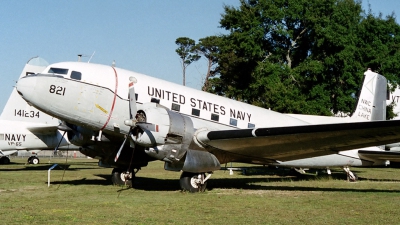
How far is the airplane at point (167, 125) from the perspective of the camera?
13211mm

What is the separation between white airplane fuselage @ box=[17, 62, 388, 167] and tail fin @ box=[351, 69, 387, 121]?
A: 820 centimetres

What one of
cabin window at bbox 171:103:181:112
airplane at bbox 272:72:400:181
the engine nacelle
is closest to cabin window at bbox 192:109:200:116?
cabin window at bbox 171:103:181:112

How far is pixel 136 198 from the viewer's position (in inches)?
499

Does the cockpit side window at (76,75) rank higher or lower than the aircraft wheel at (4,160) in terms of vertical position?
higher

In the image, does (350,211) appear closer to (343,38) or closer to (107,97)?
(107,97)

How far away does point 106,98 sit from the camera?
45.3 ft

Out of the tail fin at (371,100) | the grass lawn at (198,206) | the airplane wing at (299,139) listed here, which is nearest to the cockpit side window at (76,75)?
the grass lawn at (198,206)

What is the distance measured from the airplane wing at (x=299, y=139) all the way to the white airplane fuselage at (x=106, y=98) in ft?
2.57

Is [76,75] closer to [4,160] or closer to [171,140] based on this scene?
[171,140]

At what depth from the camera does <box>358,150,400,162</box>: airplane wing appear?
17.8 meters

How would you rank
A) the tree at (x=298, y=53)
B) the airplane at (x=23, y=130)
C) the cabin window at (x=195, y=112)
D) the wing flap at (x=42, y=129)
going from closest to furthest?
the cabin window at (x=195, y=112), the wing flap at (x=42, y=129), the airplane at (x=23, y=130), the tree at (x=298, y=53)

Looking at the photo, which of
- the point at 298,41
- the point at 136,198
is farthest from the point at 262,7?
the point at 136,198

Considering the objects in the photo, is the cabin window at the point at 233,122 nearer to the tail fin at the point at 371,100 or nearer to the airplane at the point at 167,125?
the airplane at the point at 167,125

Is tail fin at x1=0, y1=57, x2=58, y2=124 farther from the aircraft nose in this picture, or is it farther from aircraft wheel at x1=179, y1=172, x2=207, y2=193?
aircraft wheel at x1=179, y1=172, x2=207, y2=193
